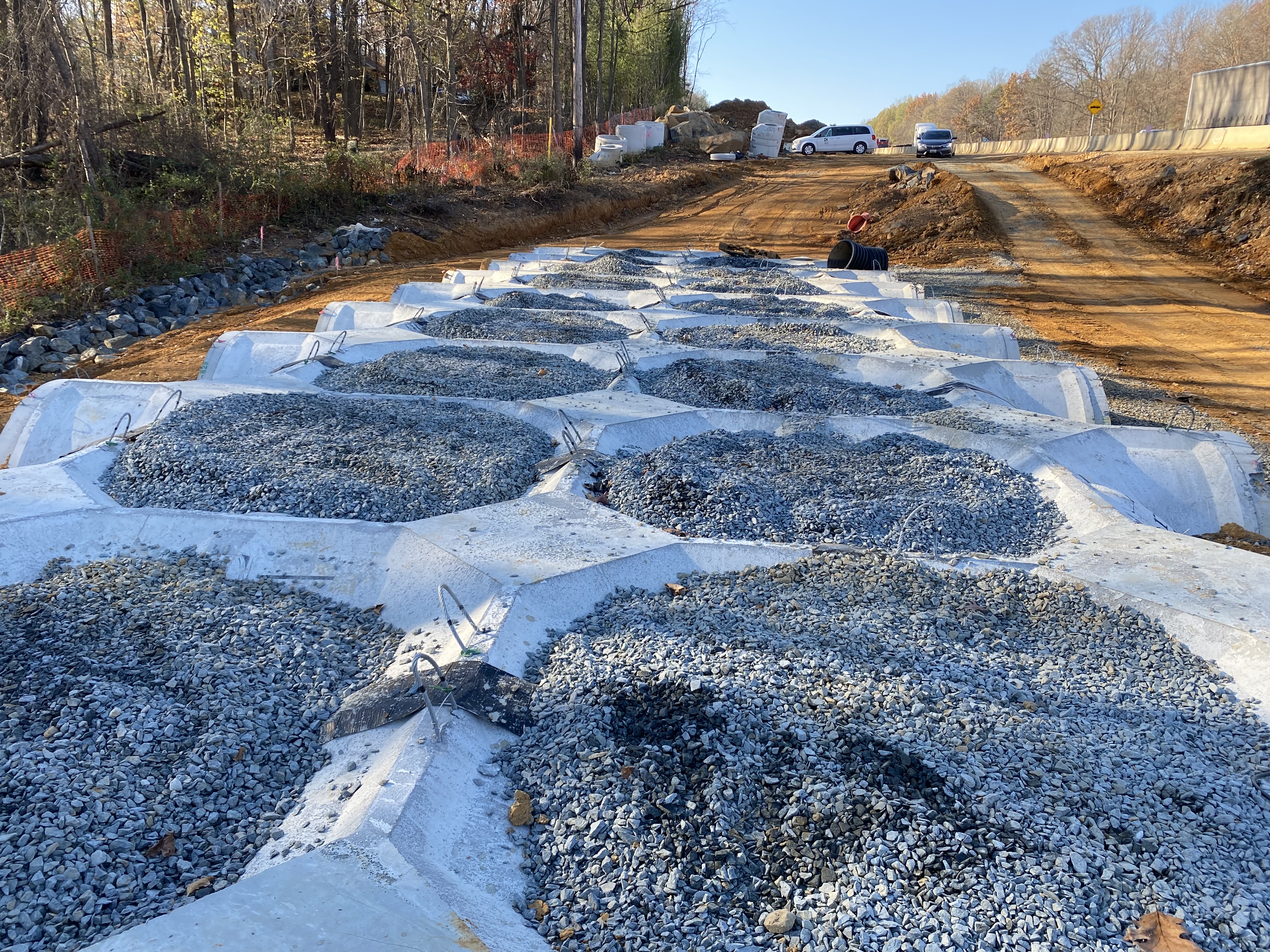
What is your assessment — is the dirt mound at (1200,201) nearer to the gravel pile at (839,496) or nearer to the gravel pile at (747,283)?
the gravel pile at (747,283)

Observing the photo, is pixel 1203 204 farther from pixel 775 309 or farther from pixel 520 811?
pixel 520 811

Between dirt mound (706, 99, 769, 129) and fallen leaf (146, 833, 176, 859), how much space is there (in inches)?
1648

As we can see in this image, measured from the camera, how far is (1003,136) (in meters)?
65.1

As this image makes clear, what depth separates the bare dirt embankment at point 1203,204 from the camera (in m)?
15.2

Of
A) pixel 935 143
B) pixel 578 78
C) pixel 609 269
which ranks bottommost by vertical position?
pixel 609 269

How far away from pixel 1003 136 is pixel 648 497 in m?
71.6

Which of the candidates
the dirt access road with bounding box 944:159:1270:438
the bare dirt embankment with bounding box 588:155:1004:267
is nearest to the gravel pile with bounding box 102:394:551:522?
the dirt access road with bounding box 944:159:1270:438

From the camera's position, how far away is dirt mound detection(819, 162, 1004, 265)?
682 inches

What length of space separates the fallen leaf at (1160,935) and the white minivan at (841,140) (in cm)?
3444

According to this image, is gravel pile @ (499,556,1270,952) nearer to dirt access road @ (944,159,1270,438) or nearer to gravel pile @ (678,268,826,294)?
dirt access road @ (944,159,1270,438)

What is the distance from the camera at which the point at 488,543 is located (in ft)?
14.4

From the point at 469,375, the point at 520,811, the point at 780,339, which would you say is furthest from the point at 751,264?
the point at 520,811

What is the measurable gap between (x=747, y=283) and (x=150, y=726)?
10.1 metres

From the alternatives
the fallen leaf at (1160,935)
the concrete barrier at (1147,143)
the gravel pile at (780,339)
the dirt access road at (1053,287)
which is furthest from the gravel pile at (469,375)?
the concrete barrier at (1147,143)
